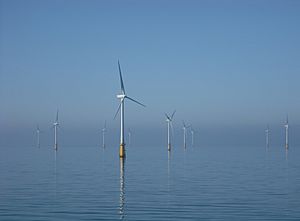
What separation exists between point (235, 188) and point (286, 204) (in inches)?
418

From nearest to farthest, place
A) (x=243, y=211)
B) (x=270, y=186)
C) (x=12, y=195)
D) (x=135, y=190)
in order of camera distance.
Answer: (x=243, y=211) → (x=12, y=195) → (x=135, y=190) → (x=270, y=186)

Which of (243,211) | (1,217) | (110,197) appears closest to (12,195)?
(110,197)

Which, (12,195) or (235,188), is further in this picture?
(235,188)

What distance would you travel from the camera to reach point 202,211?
103 ft

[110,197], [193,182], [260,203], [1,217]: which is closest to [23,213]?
[1,217]

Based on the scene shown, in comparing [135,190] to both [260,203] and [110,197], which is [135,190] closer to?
[110,197]

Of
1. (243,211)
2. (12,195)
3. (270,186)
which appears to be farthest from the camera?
(270,186)

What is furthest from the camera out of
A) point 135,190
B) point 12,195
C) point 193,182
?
point 193,182

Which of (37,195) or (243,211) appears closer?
(243,211)

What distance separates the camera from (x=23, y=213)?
30.6m

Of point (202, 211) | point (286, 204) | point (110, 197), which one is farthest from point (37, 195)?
point (286, 204)

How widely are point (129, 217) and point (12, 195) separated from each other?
14141 mm

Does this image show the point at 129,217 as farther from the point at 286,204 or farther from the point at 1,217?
the point at 286,204

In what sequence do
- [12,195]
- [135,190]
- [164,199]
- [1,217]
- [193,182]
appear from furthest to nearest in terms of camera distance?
[193,182], [135,190], [12,195], [164,199], [1,217]
